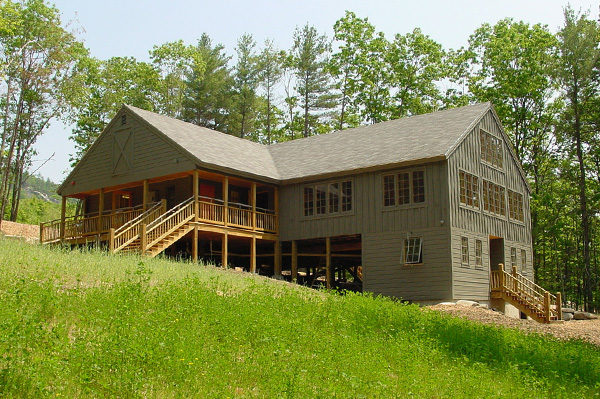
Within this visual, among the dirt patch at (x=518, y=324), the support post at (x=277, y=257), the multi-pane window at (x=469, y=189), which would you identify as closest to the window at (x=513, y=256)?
the multi-pane window at (x=469, y=189)

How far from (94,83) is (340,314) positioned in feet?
127

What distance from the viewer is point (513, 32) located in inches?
1615

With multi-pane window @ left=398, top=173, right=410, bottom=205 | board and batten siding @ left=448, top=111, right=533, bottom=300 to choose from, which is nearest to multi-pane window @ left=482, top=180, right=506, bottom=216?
board and batten siding @ left=448, top=111, right=533, bottom=300

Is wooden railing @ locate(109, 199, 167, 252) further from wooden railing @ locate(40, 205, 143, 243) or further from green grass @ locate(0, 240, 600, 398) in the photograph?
green grass @ locate(0, 240, 600, 398)

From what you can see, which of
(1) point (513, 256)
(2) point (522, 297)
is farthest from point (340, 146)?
(2) point (522, 297)

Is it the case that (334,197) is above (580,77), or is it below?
below

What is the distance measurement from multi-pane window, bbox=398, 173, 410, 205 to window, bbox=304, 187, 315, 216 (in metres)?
4.28

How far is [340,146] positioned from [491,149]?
6.77 m

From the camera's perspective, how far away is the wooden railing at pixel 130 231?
72.7ft

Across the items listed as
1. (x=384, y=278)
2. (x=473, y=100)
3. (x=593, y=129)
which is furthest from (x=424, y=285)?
(x=473, y=100)

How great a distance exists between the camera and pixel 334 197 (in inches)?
1064

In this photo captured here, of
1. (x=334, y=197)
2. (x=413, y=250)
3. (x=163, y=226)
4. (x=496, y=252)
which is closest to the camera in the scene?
(x=163, y=226)

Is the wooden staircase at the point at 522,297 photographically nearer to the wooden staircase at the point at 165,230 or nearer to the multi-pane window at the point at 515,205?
the multi-pane window at the point at 515,205

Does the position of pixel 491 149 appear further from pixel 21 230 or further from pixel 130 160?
pixel 21 230
